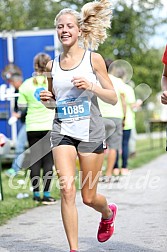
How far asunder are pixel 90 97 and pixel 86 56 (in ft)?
1.13

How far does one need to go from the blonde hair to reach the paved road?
1.82 metres

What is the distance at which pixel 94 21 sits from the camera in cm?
602

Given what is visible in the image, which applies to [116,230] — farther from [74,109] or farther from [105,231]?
[74,109]

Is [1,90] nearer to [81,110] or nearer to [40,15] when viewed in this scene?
[81,110]

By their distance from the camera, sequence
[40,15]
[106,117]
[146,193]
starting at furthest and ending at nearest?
1. [40,15]
2. [106,117]
3. [146,193]

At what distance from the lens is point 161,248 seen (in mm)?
6059

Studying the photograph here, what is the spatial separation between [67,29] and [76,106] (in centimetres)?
64

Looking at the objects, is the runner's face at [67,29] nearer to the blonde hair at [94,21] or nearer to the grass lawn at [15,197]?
the blonde hair at [94,21]

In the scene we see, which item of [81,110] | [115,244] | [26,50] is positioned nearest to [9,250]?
[115,244]

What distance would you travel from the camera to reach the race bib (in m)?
Result: 5.78

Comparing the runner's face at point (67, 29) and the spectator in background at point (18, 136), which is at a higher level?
the runner's face at point (67, 29)

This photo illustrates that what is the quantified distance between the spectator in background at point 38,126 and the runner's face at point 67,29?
3315 mm

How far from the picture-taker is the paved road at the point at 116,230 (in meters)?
6.30

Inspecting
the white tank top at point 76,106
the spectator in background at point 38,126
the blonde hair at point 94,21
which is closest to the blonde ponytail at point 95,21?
the blonde hair at point 94,21
